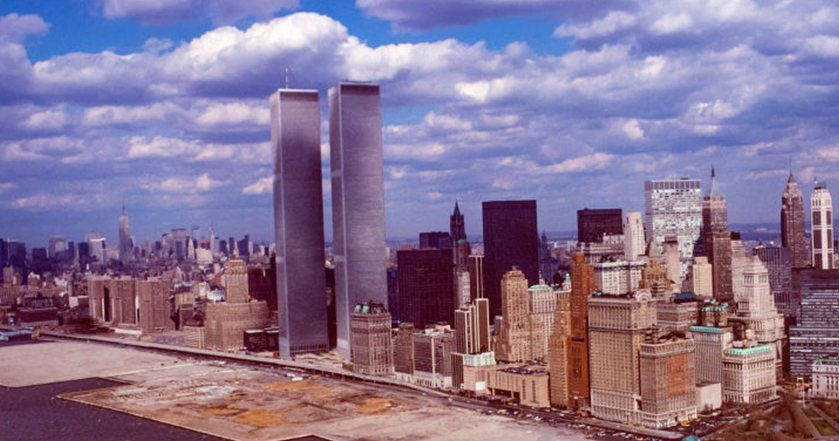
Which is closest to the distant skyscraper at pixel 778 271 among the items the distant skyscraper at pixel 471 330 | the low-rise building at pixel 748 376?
the low-rise building at pixel 748 376

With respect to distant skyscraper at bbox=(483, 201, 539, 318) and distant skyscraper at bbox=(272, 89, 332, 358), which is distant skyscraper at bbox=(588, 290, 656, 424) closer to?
distant skyscraper at bbox=(272, 89, 332, 358)

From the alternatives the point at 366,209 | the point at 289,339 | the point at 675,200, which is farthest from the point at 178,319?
the point at 675,200

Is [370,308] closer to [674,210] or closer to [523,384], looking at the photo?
[523,384]

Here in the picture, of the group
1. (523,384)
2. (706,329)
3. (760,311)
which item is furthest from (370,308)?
(760,311)

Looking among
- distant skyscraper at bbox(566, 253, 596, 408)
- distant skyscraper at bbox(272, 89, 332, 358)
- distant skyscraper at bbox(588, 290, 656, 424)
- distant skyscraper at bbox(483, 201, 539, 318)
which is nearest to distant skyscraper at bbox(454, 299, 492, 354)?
distant skyscraper at bbox(566, 253, 596, 408)

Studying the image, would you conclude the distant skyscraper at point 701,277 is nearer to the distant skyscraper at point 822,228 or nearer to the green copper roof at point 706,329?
the distant skyscraper at point 822,228
